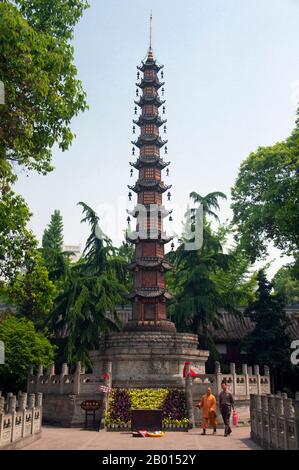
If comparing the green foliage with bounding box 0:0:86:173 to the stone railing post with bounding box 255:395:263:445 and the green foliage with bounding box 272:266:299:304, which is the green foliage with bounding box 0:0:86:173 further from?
the green foliage with bounding box 272:266:299:304

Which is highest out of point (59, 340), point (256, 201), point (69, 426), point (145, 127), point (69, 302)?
point (145, 127)

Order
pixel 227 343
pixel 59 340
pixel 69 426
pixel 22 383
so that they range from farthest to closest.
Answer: pixel 227 343, pixel 59 340, pixel 22 383, pixel 69 426

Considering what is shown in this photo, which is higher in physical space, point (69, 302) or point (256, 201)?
point (256, 201)

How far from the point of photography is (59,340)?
2998 cm

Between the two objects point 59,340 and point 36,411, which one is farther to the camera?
point 59,340

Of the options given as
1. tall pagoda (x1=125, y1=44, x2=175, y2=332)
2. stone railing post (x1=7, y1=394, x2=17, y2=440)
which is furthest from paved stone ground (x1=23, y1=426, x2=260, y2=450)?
tall pagoda (x1=125, y1=44, x2=175, y2=332)

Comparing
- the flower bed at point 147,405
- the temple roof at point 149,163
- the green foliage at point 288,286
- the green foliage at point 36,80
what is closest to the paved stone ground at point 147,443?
the flower bed at point 147,405

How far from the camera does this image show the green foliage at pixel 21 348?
23750 mm

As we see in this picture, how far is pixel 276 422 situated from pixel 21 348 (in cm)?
1568

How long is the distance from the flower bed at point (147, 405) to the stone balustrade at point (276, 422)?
4.69m

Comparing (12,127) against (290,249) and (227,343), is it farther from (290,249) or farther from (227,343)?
(227,343)
